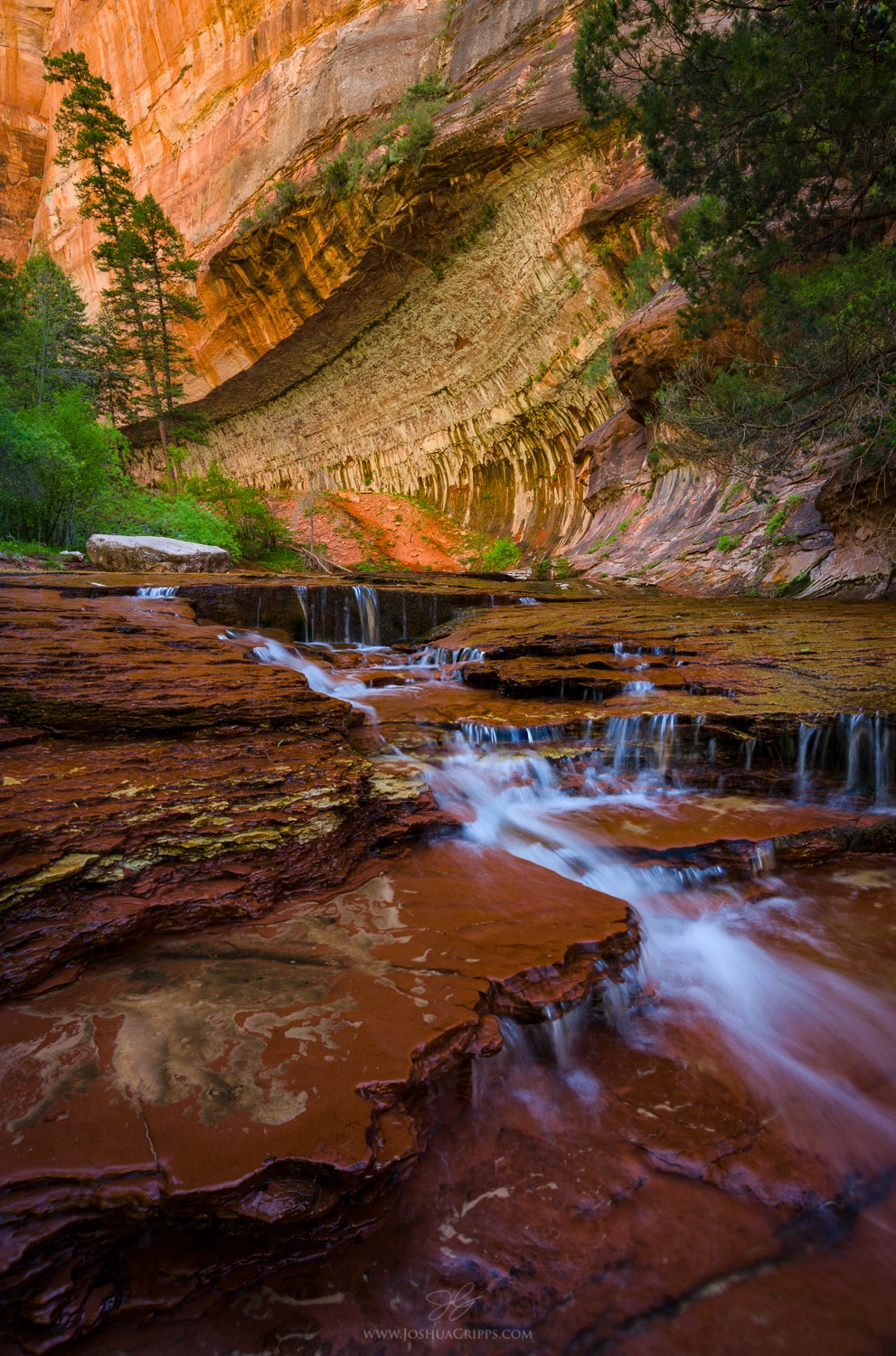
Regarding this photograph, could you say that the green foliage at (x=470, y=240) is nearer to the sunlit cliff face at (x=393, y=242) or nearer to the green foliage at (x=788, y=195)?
the sunlit cliff face at (x=393, y=242)

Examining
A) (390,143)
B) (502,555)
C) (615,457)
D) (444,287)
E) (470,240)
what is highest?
(390,143)

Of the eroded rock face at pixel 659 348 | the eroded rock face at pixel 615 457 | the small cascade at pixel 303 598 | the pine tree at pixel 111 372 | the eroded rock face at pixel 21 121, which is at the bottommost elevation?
the small cascade at pixel 303 598

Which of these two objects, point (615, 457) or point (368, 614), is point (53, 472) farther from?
point (615, 457)

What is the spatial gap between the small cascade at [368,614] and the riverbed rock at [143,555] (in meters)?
4.27

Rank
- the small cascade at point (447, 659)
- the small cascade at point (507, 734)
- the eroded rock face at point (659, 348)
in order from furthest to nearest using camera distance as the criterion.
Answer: the eroded rock face at point (659, 348) < the small cascade at point (447, 659) < the small cascade at point (507, 734)

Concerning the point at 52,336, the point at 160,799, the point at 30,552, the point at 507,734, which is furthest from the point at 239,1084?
the point at 52,336

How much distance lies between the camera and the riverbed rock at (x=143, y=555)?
11.7 m

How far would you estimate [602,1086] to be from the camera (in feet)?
6.09

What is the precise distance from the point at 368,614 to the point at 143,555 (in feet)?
17.1

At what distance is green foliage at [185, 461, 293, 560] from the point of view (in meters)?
18.9

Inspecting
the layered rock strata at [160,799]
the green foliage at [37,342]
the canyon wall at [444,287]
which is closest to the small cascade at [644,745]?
the layered rock strata at [160,799]

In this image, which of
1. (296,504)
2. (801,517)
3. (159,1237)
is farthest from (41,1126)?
(296,504)

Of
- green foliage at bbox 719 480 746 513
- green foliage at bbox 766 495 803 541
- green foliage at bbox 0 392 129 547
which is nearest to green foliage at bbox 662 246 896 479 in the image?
green foliage at bbox 766 495 803 541
